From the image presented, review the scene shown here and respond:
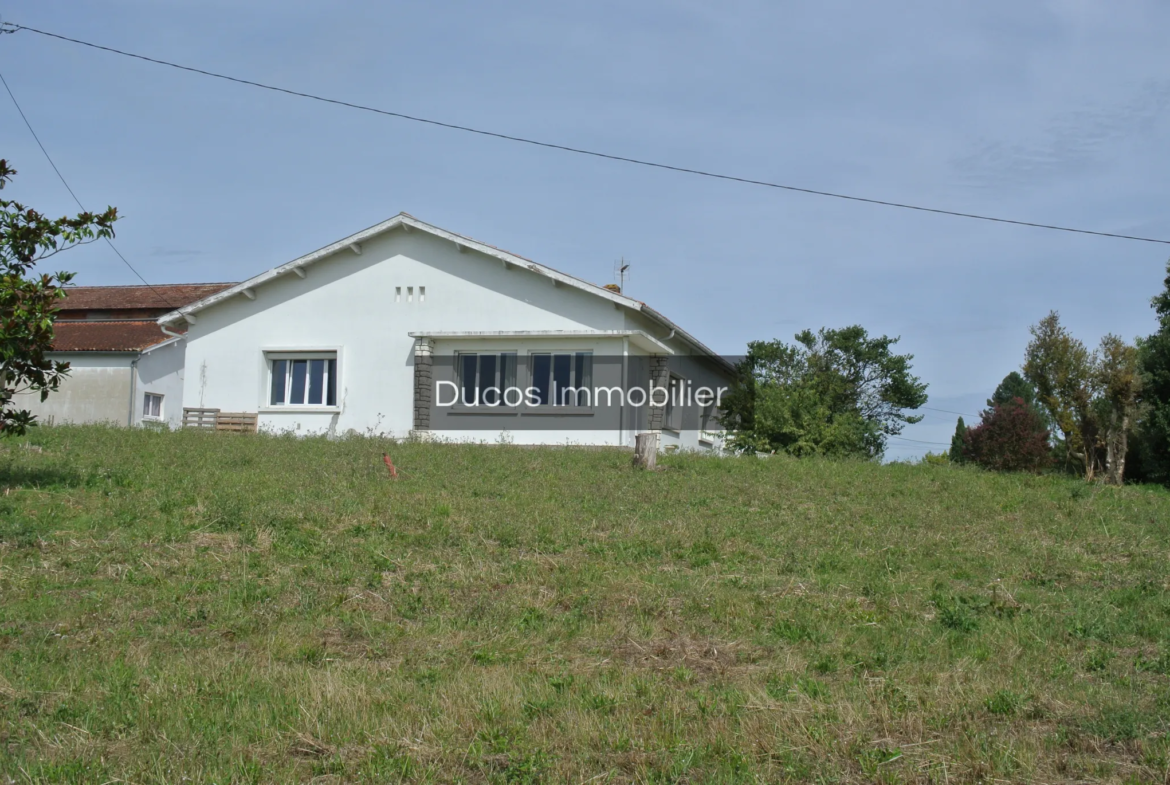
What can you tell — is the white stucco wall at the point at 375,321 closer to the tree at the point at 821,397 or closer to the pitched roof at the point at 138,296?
the tree at the point at 821,397

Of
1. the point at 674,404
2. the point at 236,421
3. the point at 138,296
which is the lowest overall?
the point at 236,421

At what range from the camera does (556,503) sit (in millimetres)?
13109

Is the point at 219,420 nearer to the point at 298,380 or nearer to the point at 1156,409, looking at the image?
the point at 298,380

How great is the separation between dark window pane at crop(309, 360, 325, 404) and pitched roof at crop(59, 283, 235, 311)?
1362cm

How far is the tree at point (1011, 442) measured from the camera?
2595cm

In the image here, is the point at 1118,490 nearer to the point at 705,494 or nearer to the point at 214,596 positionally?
the point at 705,494

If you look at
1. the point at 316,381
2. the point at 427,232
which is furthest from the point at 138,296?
the point at 427,232

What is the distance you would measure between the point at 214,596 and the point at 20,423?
5368 millimetres

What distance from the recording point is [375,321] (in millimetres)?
23703

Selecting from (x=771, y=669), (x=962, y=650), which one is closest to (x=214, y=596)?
(x=771, y=669)

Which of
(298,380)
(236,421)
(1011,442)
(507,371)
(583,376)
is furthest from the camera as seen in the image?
(1011,442)

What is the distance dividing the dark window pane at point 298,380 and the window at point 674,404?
29.5 feet

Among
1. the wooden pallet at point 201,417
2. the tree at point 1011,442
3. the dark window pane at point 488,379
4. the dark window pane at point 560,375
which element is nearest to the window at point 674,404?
the dark window pane at point 560,375

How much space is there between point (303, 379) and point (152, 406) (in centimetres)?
1162
